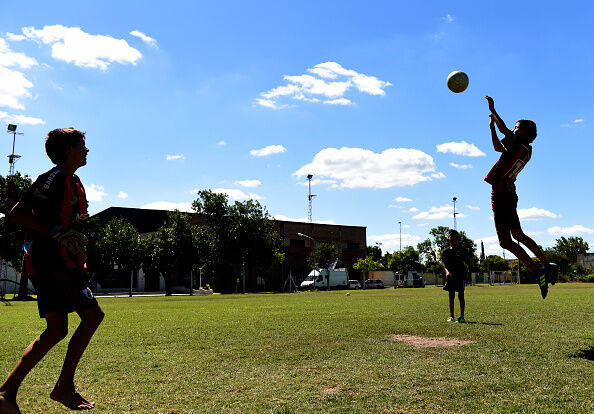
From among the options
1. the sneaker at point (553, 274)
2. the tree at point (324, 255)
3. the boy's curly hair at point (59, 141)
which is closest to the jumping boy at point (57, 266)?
the boy's curly hair at point (59, 141)

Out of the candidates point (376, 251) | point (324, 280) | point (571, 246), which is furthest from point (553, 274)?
point (376, 251)

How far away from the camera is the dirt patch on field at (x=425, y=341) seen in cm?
759

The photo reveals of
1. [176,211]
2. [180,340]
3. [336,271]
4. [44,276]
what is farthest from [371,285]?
[44,276]

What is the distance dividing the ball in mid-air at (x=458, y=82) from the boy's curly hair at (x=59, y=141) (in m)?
7.16

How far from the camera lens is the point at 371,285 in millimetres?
78062

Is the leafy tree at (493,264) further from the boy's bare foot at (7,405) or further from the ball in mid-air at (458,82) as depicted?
the boy's bare foot at (7,405)

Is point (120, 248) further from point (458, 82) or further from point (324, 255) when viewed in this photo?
point (458, 82)

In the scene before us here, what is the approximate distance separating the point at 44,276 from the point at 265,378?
8.88ft

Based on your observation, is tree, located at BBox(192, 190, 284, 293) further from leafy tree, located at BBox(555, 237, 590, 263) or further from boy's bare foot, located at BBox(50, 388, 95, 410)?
leafy tree, located at BBox(555, 237, 590, 263)

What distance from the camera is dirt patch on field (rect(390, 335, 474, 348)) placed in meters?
7.59

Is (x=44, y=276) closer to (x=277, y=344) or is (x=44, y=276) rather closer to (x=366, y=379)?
(x=366, y=379)

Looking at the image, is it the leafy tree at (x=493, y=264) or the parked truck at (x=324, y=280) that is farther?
the leafy tree at (x=493, y=264)

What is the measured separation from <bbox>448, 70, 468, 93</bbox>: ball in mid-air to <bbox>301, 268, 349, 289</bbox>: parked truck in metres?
58.1

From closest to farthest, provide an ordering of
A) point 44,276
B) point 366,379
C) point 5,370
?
point 44,276, point 366,379, point 5,370
